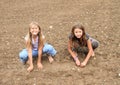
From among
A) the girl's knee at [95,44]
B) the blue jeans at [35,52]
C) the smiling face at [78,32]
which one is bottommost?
the blue jeans at [35,52]

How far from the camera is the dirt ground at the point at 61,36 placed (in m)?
4.75

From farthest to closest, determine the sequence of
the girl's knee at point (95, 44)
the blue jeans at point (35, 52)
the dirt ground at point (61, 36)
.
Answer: the girl's knee at point (95, 44) < the blue jeans at point (35, 52) < the dirt ground at point (61, 36)

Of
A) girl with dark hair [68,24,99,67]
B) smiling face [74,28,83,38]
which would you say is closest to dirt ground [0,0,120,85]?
girl with dark hair [68,24,99,67]

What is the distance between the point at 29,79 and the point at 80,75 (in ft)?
2.79

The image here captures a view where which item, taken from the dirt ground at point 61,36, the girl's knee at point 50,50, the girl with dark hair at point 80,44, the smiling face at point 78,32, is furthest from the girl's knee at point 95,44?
the girl's knee at point 50,50

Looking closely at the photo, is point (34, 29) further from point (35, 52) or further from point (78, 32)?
point (78, 32)

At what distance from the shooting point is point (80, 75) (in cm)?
475

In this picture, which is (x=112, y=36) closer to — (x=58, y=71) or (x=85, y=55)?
(x=85, y=55)

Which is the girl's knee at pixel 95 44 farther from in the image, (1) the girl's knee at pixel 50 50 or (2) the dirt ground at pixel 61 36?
(1) the girl's knee at pixel 50 50

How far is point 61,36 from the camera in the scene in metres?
6.16

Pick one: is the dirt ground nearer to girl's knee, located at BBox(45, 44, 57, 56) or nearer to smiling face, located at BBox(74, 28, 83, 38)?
girl's knee, located at BBox(45, 44, 57, 56)

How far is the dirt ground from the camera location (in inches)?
187

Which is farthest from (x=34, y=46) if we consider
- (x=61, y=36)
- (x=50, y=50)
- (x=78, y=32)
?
(x=61, y=36)

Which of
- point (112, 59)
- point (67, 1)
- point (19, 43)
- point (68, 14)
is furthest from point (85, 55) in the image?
point (67, 1)
